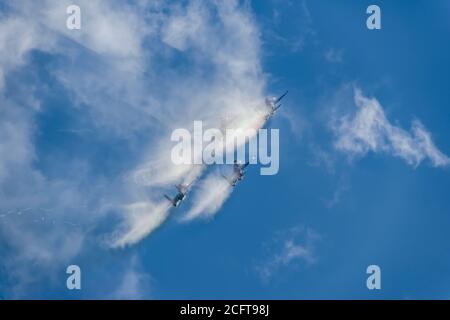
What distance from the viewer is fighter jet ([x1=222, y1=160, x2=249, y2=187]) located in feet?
454

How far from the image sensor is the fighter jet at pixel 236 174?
13838 centimetres

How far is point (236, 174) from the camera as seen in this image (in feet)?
457

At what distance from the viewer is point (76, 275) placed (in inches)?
5143

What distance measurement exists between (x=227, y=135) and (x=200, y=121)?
7.45 metres
